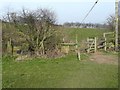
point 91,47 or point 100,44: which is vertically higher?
point 100,44

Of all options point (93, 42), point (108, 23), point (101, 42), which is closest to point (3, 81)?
point (93, 42)

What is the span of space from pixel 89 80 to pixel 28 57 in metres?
8.20

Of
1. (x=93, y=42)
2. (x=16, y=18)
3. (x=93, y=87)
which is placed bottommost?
(x=93, y=87)

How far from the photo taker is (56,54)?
58.3ft

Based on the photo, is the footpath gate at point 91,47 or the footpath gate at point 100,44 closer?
the footpath gate at point 91,47

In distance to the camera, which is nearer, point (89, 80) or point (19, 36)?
point (89, 80)

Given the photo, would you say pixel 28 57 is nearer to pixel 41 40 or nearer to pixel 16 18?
pixel 41 40

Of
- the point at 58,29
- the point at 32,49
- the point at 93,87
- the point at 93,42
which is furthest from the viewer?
the point at 93,42

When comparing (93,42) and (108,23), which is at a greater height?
(108,23)

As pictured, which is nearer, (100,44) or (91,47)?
(91,47)

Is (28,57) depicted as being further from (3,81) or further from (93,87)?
(93,87)

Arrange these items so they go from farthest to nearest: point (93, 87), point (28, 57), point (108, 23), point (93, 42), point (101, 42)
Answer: point (108, 23)
point (101, 42)
point (93, 42)
point (28, 57)
point (93, 87)

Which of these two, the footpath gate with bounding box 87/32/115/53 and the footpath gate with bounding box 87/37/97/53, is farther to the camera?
A: the footpath gate with bounding box 87/32/115/53

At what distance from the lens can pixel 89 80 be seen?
9.48 metres
